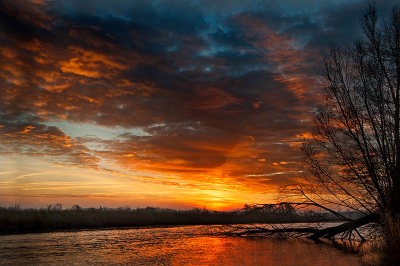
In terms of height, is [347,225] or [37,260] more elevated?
[347,225]

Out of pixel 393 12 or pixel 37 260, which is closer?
pixel 37 260

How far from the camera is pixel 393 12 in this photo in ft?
49.3

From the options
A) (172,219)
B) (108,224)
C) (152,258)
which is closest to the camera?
(152,258)

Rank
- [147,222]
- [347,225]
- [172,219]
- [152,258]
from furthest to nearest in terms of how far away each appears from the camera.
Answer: [172,219]
[147,222]
[347,225]
[152,258]

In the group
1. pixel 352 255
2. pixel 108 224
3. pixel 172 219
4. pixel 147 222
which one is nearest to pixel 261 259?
pixel 352 255

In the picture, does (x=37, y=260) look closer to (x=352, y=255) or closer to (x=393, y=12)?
(x=352, y=255)

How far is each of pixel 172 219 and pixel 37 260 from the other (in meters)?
36.4

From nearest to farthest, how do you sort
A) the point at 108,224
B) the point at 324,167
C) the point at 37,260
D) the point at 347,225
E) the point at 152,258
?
the point at 37,260
the point at 152,258
the point at 324,167
the point at 347,225
the point at 108,224

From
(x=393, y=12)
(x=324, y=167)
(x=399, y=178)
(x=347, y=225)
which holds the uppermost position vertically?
(x=393, y=12)

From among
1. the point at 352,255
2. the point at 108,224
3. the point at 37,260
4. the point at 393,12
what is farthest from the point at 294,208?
the point at 108,224

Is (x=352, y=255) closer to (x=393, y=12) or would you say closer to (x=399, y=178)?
(x=399, y=178)

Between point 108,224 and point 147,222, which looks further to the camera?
point 147,222

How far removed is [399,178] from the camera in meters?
13.9

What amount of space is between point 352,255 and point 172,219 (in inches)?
1467
